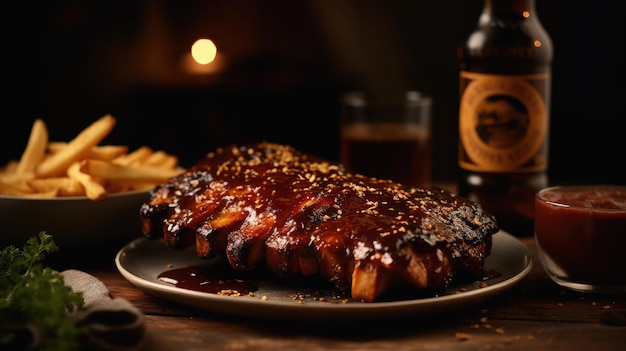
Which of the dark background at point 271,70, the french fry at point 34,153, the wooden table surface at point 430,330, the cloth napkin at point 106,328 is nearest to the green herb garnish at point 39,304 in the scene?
the cloth napkin at point 106,328

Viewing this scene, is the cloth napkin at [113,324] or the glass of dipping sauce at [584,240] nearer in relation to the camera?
the cloth napkin at [113,324]

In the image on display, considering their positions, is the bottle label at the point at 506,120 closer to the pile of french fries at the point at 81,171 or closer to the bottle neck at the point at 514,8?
the bottle neck at the point at 514,8

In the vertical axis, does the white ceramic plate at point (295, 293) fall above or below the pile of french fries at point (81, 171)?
below

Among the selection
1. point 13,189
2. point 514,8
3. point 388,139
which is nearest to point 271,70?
point 388,139

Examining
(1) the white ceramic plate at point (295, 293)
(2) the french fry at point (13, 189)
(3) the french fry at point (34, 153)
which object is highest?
(3) the french fry at point (34, 153)

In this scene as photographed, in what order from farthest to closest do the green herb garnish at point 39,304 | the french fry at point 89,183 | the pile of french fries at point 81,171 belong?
the pile of french fries at point 81,171, the french fry at point 89,183, the green herb garnish at point 39,304

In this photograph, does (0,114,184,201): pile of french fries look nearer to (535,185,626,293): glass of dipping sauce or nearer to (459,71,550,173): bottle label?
(459,71,550,173): bottle label

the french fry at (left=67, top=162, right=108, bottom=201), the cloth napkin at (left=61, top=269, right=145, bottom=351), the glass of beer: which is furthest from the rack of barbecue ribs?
the glass of beer

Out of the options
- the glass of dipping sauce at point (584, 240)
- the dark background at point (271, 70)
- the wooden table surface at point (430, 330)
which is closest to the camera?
the wooden table surface at point (430, 330)
